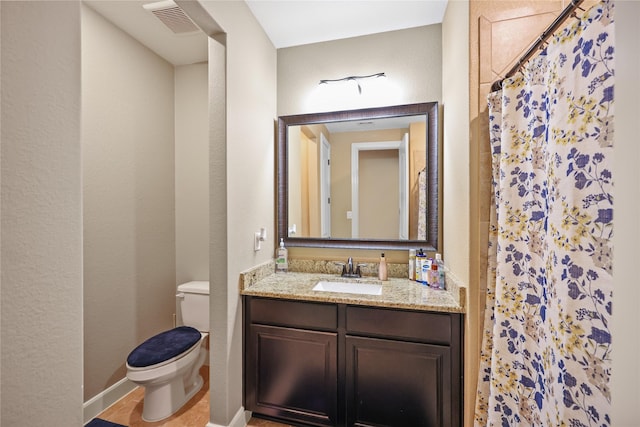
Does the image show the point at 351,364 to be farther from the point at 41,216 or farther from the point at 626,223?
the point at 41,216

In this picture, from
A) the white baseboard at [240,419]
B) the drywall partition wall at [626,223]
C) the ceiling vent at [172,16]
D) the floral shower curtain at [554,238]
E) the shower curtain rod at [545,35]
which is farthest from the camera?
the ceiling vent at [172,16]

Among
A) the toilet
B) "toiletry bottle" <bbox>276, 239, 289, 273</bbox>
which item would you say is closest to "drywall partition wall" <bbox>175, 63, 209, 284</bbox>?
the toilet

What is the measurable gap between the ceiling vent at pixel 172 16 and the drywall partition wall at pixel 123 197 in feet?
1.33

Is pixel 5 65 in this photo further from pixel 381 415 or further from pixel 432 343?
pixel 381 415

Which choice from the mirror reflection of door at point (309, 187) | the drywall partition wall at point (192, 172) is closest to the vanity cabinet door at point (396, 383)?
the mirror reflection of door at point (309, 187)

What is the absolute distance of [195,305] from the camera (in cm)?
223

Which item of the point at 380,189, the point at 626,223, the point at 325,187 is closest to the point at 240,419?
the point at 325,187

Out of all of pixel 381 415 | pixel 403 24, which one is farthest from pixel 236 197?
pixel 403 24

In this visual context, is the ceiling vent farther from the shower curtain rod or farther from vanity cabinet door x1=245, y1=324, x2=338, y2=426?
vanity cabinet door x1=245, y1=324, x2=338, y2=426

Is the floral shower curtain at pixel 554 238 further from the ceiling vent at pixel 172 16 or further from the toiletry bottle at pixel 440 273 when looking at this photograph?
the ceiling vent at pixel 172 16

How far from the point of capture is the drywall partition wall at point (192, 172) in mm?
2436

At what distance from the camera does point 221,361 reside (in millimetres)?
1592

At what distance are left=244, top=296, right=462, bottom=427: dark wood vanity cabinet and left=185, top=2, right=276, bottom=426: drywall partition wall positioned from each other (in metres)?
0.15

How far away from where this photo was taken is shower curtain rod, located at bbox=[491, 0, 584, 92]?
820 mm
